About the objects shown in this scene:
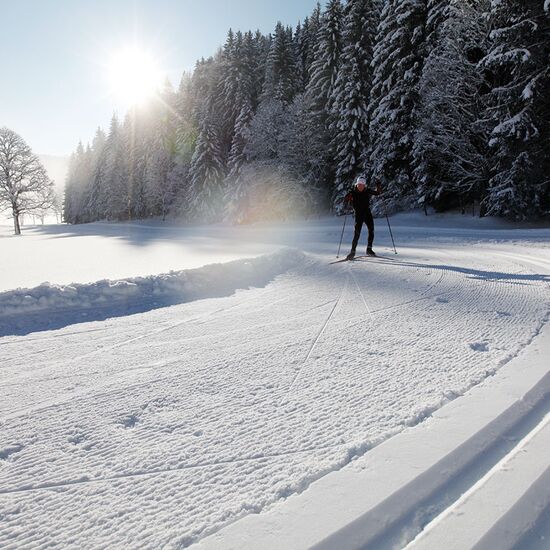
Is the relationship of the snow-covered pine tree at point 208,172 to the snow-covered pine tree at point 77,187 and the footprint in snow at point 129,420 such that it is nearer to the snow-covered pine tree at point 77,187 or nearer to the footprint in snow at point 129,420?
the footprint in snow at point 129,420

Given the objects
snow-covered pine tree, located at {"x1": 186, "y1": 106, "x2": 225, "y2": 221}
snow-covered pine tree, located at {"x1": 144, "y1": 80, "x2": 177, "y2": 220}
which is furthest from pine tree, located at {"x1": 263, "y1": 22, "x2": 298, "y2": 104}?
snow-covered pine tree, located at {"x1": 144, "y1": 80, "x2": 177, "y2": 220}

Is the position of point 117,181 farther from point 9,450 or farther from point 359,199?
point 9,450

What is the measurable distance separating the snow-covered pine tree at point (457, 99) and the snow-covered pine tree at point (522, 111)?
109 centimetres

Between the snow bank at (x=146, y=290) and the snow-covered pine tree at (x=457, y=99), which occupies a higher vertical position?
the snow-covered pine tree at (x=457, y=99)

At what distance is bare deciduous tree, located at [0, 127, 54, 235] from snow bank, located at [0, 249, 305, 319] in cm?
3621

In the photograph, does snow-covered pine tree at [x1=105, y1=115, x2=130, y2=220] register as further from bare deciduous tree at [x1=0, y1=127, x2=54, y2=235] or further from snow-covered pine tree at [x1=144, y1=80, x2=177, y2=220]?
bare deciduous tree at [x1=0, y1=127, x2=54, y2=235]

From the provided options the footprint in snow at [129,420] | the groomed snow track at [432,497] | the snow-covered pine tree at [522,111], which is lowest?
the groomed snow track at [432,497]

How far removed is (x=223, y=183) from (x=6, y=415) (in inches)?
1509

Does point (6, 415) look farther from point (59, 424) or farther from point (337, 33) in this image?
point (337, 33)

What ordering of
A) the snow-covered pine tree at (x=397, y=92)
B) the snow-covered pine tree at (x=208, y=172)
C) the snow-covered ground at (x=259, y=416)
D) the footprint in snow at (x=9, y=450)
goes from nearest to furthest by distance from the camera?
the snow-covered ground at (x=259, y=416) < the footprint in snow at (x=9, y=450) < the snow-covered pine tree at (x=397, y=92) < the snow-covered pine tree at (x=208, y=172)

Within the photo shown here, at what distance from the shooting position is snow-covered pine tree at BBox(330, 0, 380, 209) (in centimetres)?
2630

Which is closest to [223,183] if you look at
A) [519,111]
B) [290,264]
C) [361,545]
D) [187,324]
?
[519,111]

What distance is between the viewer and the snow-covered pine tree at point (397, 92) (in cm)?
2131

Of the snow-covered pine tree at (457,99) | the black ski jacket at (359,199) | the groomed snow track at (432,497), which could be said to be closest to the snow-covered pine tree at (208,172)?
the snow-covered pine tree at (457,99)
